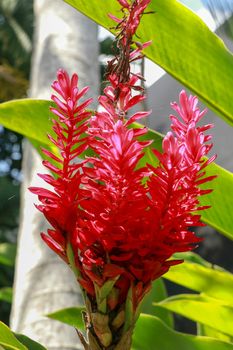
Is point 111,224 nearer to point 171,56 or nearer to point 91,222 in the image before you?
point 91,222

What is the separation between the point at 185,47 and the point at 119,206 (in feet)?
1.90

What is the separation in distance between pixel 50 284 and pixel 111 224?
111 centimetres

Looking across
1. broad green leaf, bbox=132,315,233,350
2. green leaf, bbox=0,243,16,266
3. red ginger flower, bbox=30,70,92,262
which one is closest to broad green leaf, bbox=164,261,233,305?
broad green leaf, bbox=132,315,233,350

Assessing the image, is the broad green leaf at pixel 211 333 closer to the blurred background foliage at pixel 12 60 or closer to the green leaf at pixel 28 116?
the green leaf at pixel 28 116

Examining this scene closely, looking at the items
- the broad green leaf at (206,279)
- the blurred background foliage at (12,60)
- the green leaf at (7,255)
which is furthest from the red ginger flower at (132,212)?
the blurred background foliage at (12,60)

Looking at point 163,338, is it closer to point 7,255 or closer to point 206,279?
point 206,279

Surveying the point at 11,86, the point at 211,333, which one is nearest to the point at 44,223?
the point at 211,333

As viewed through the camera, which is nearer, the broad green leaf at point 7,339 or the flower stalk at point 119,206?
the flower stalk at point 119,206

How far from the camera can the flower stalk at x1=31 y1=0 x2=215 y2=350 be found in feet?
1.92

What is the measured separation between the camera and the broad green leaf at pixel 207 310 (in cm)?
124

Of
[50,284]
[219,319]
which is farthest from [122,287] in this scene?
[50,284]

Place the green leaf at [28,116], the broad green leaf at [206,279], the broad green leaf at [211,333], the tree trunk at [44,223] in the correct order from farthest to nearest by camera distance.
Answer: the tree trunk at [44,223], the broad green leaf at [211,333], the broad green leaf at [206,279], the green leaf at [28,116]

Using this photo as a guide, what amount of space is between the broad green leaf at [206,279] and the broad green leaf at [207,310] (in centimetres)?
6

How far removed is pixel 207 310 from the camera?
1.25 m
